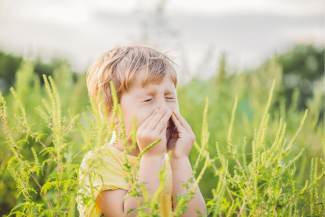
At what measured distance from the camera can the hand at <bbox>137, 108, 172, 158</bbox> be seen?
1280 mm

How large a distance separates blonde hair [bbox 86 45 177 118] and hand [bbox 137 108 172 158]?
0.21 m

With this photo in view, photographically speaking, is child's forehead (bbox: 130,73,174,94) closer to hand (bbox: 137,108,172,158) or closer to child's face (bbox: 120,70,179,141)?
child's face (bbox: 120,70,179,141)

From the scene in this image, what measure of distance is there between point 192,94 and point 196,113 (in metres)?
0.30

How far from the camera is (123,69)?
1512mm

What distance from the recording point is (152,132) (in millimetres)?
1286

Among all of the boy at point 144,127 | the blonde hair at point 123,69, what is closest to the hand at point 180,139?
the boy at point 144,127

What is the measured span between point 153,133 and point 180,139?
213 millimetres

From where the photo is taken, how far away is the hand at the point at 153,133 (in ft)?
4.20

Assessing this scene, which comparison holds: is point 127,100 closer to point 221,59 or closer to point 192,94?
point 192,94

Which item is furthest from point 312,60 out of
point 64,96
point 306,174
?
point 64,96

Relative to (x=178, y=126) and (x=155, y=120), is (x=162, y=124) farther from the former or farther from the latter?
(x=178, y=126)

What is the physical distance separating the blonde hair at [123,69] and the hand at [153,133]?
0.70 ft

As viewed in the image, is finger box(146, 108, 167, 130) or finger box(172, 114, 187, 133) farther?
finger box(172, 114, 187, 133)

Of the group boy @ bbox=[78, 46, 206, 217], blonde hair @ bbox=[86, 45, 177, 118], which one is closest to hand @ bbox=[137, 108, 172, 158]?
boy @ bbox=[78, 46, 206, 217]
